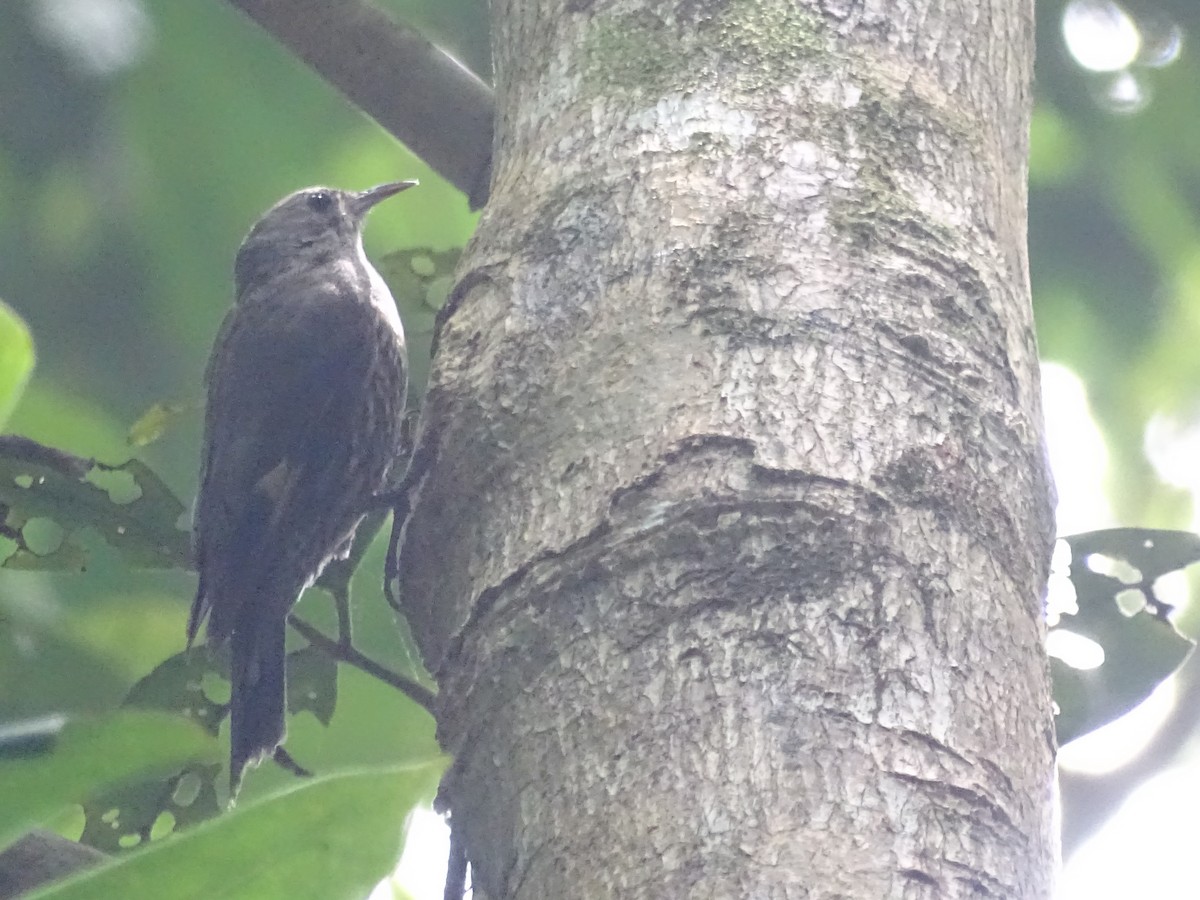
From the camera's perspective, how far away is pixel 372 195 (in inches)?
133

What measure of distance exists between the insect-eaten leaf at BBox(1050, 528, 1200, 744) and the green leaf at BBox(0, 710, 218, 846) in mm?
1628

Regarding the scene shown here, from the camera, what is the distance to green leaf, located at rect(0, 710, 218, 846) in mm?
863

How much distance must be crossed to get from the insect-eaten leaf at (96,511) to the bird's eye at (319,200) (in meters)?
1.16

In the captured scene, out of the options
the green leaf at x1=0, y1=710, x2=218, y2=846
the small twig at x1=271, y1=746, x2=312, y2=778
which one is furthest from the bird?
the green leaf at x1=0, y1=710, x2=218, y2=846

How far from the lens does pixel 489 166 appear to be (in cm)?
249

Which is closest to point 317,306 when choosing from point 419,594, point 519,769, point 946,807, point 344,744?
point 344,744

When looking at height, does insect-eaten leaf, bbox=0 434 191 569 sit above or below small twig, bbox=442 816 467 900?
above

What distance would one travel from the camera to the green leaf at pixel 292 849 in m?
0.80

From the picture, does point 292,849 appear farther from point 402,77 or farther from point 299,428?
point 299,428

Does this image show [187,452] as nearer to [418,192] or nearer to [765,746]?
[418,192]

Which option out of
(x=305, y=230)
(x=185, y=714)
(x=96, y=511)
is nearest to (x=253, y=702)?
(x=185, y=714)

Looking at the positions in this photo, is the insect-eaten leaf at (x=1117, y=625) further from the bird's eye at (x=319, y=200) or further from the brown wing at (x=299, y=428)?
the bird's eye at (x=319, y=200)

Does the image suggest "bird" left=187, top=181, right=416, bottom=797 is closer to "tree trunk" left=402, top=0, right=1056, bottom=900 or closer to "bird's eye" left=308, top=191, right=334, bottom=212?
"bird's eye" left=308, top=191, right=334, bottom=212

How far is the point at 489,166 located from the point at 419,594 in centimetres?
98
